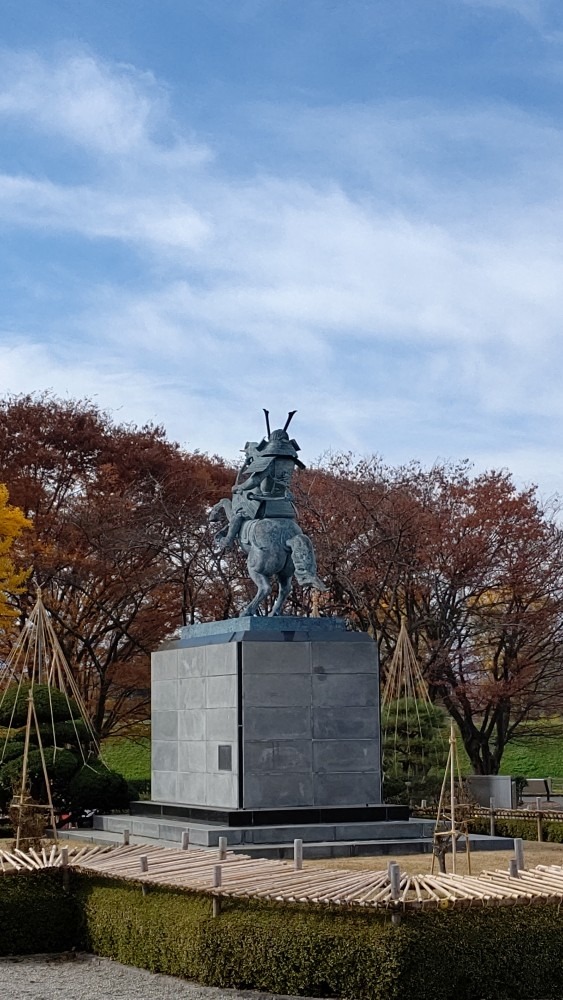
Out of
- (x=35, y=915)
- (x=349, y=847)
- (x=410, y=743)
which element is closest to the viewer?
(x=35, y=915)

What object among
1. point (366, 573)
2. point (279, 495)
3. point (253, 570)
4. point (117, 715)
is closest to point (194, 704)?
point (253, 570)

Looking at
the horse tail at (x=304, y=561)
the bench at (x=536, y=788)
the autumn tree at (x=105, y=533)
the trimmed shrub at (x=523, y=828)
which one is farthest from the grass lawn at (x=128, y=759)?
the horse tail at (x=304, y=561)

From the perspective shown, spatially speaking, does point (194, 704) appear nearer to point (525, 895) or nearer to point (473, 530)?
point (525, 895)

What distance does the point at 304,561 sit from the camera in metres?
15.6

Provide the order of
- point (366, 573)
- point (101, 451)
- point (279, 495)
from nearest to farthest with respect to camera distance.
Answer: point (279, 495) → point (366, 573) → point (101, 451)

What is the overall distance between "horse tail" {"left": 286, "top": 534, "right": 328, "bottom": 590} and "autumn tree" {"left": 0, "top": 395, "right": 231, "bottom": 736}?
35.6ft

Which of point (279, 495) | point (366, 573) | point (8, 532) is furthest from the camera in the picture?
point (366, 573)

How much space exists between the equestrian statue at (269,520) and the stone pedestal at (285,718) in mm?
752

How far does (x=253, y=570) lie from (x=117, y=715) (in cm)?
1332

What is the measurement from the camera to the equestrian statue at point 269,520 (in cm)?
1591

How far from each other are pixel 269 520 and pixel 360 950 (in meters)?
8.66

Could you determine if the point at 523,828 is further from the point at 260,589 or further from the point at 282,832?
the point at 260,589

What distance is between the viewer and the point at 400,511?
26547 mm

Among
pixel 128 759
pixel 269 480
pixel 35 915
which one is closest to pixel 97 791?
pixel 269 480
